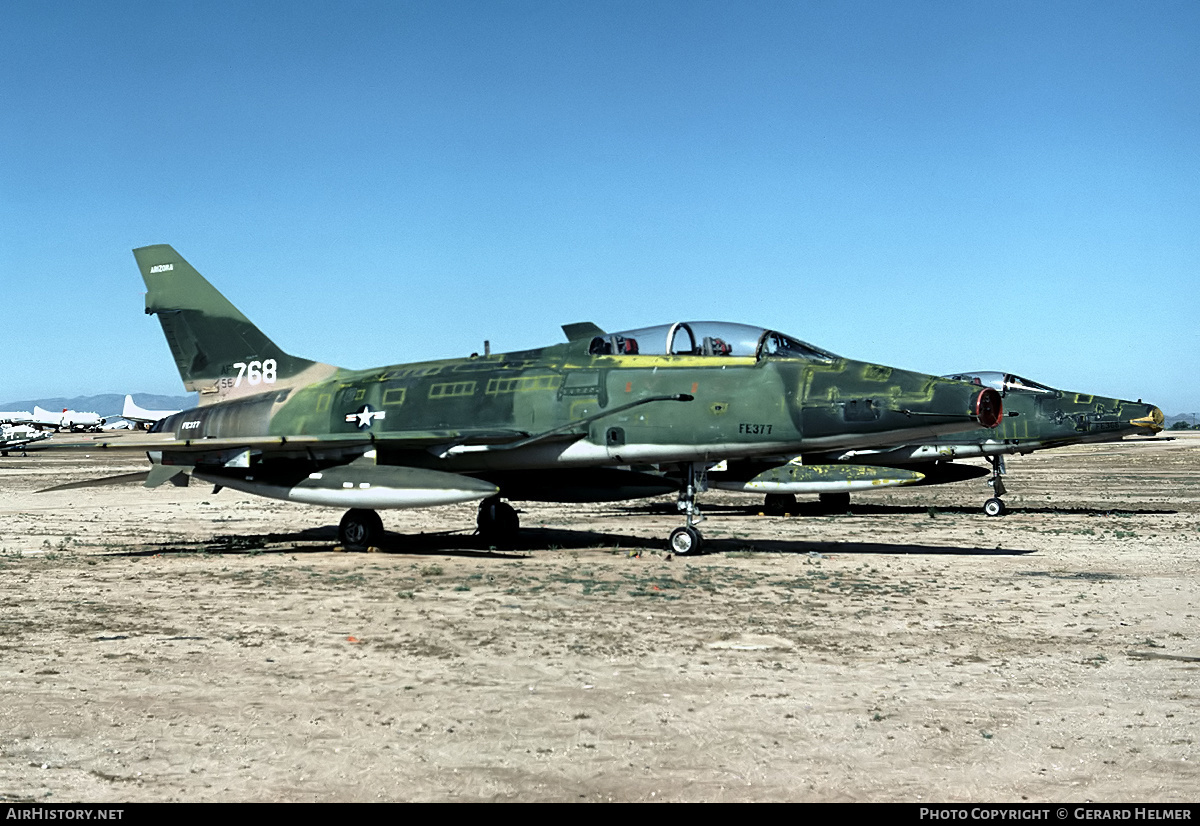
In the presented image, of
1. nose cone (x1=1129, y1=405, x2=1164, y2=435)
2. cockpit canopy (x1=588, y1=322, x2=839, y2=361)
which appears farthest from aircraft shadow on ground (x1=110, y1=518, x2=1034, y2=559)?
nose cone (x1=1129, y1=405, x2=1164, y2=435)

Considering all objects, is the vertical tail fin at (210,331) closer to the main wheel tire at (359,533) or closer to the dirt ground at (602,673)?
the main wheel tire at (359,533)

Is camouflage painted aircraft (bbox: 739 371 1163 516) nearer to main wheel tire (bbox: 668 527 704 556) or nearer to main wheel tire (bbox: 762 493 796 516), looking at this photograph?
main wheel tire (bbox: 762 493 796 516)

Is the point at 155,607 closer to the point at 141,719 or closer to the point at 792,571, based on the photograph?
the point at 141,719

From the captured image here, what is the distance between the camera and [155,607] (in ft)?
36.9

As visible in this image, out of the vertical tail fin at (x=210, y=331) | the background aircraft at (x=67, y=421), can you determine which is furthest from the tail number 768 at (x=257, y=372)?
the background aircraft at (x=67, y=421)

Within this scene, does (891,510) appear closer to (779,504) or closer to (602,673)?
(779,504)

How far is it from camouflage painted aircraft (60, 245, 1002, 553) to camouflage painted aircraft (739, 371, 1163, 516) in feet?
26.7

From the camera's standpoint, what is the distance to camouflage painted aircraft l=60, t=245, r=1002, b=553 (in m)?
14.3

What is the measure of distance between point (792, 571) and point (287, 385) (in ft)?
33.3

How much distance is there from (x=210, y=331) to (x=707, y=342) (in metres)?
9.89

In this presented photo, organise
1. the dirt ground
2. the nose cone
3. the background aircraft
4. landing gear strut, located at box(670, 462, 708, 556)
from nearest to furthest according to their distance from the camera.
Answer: the dirt ground → landing gear strut, located at box(670, 462, 708, 556) → the nose cone → the background aircraft

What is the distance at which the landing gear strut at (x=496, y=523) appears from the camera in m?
18.4

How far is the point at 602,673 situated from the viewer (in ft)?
27.0

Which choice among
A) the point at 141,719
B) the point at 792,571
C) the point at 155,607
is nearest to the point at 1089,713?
the point at 141,719
